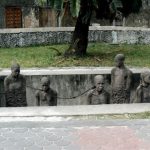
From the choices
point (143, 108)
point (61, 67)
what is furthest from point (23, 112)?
point (61, 67)

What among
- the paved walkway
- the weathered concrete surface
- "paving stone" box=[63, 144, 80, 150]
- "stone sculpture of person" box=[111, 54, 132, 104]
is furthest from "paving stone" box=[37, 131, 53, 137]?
the weathered concrete surface

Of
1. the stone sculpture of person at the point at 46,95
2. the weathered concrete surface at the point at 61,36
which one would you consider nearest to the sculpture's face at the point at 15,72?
the stone sculpture of person at the point at 46,95

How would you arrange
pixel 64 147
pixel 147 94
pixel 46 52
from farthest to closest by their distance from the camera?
1. pixel 46 52
2. pixel 147 94
3. pixel 64 147

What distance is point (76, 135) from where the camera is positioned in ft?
21.1

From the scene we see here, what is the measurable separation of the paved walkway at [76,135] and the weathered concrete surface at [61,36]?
32.4ft

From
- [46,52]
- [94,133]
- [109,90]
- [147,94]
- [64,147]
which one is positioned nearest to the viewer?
[64,147]

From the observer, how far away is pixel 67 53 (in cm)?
1380

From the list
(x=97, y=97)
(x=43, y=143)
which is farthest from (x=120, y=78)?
(x=43, y=143)

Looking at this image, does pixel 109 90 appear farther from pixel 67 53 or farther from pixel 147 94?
pixel 67 53

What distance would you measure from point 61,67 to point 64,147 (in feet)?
22.1

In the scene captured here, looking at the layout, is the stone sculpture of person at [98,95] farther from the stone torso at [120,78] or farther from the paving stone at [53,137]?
the paving stone at [53,137]

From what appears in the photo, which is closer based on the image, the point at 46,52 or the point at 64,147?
the point at 64,147

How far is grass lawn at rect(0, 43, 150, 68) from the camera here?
13047 mm

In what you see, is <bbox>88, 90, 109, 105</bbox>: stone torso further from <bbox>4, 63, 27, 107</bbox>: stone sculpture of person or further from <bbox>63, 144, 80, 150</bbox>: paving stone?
<bbox>63, 144, 80, 150</bbox>: paving stone
